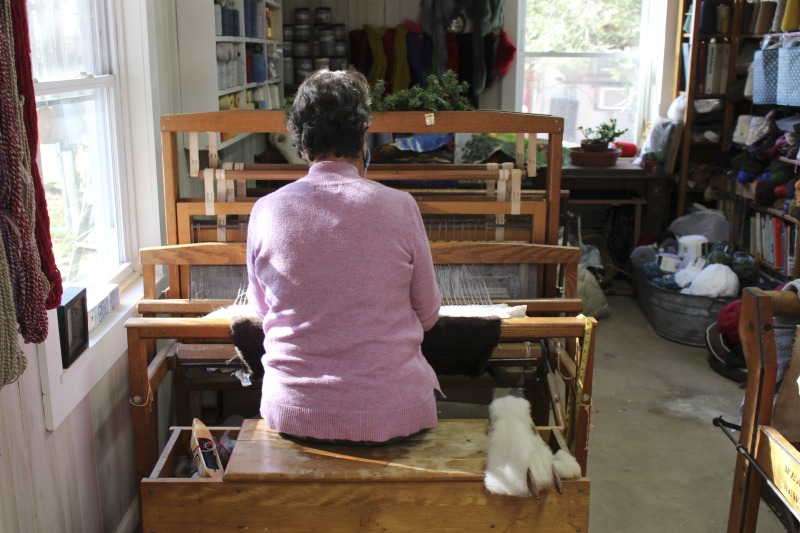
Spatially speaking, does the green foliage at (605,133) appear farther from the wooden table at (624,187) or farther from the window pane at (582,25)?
the window pane at (582,25)

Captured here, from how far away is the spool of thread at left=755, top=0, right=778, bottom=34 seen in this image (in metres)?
5.02

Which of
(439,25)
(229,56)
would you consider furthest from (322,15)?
(229,56)

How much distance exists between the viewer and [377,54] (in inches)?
222

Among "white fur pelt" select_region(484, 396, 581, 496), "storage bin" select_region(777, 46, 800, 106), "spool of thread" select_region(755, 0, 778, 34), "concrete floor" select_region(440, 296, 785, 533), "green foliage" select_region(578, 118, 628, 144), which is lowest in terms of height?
"concrete floor" select_region(440, 296, 785, 533)

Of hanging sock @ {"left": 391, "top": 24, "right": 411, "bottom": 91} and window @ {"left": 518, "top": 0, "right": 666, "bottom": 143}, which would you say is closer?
hanging sock @ {"left": 391, "top": 24, "right": 411, "bottom": 91}

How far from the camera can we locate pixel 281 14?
536 cm

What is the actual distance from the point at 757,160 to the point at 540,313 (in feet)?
10.3

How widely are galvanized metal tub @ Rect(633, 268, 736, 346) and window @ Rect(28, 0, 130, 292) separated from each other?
9.55 feet

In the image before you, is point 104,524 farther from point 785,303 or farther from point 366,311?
point 785,303

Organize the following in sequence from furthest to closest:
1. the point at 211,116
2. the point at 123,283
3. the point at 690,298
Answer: the point at 690,298 < the point at 123,283 < the point at 211,116

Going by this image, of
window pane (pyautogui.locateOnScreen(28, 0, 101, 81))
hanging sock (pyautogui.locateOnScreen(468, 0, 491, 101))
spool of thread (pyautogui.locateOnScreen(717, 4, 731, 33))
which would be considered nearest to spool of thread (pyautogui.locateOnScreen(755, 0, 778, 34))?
spool of thread (pyautogui.locateOnScreen(717, 4, 731, 33))

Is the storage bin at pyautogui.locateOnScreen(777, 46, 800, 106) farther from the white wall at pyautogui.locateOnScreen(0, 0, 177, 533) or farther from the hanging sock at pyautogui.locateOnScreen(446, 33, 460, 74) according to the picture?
the white wall at pyautogui.locateOnScreen(0, 0, 177, 533)

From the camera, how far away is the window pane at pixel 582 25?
235 inches

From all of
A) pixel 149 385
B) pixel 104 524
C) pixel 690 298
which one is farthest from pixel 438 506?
pixel 690 298
